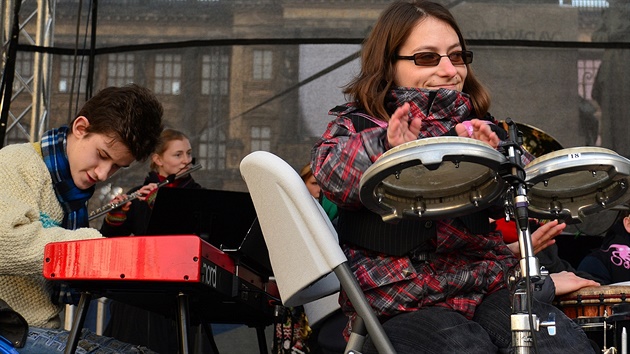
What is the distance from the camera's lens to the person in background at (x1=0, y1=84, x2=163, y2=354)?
309cm

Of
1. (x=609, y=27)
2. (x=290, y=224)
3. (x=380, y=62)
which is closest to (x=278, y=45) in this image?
(x=609, y=27)

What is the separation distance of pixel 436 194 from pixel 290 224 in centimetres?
41

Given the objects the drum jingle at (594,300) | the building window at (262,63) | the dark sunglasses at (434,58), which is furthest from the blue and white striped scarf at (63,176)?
the building window at (262,63)

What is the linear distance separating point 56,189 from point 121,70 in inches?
97.1

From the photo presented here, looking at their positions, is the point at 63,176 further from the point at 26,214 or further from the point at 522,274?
the point at 522,274

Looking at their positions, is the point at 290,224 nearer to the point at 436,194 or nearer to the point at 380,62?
the point at 436,194

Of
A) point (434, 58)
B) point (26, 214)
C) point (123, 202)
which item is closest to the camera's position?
point (434, 58)

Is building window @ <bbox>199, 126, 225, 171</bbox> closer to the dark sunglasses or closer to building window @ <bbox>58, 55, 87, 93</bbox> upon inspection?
building window @ <bbox>58, 55, 87, 93</bbox>

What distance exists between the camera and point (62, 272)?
2828mm

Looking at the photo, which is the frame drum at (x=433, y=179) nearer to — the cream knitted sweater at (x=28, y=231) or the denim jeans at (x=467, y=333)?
the denim jeans at (x=467, y=333)

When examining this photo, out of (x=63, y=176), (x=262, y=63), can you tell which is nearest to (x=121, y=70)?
(x=262, y=63)

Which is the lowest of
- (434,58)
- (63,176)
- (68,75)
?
(63,176)

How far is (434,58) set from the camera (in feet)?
8.63

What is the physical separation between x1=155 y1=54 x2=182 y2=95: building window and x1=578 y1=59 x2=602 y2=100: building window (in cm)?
253
